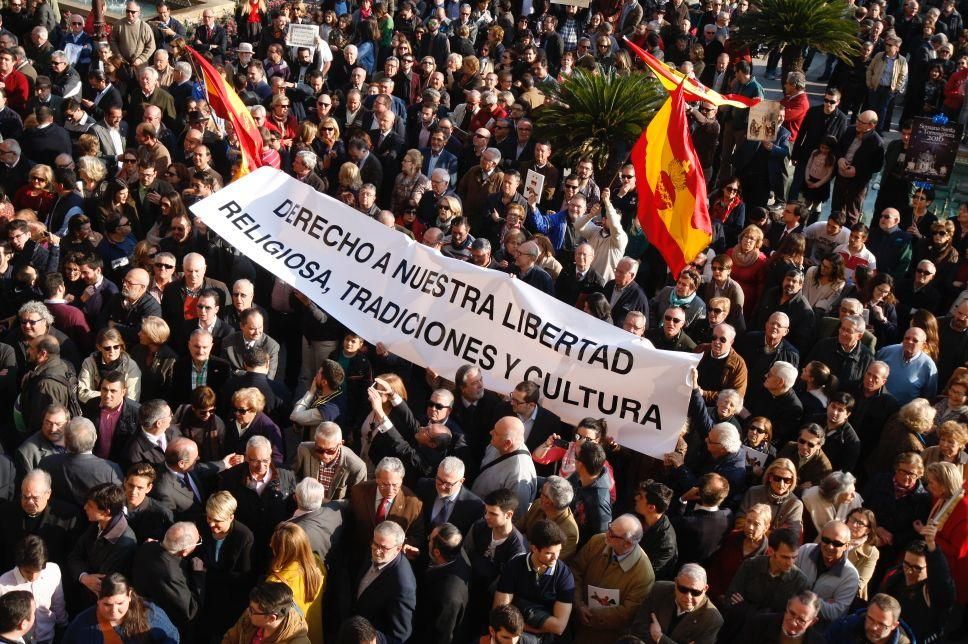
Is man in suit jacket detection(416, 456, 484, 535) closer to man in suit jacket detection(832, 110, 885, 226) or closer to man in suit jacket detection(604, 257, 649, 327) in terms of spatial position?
man in suit jacket detection(604, 257, 649, 327)

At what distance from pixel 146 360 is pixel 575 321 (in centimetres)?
308

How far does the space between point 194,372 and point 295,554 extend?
2658 millimetres

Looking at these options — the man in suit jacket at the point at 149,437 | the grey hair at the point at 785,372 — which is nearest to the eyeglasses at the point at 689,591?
the grey hair at the point at 785,372

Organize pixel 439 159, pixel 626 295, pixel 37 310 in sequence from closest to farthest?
pixel 37 310, pixel 626 295, pixel 439 159

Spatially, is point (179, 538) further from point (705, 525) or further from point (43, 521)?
point (705, 525)

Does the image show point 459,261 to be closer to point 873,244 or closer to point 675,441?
point 675,441

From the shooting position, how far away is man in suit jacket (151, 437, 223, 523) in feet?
23.4

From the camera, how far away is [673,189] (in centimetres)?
952

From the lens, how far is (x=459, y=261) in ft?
29.7

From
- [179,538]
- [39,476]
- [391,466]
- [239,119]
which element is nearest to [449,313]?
[391,466]

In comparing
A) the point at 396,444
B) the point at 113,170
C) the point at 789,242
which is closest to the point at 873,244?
the point at 789,242

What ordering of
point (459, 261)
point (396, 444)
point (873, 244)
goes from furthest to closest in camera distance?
point (873, 244)
point (459, 261)
point (396, 444)

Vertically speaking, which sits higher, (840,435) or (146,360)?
(840,435)

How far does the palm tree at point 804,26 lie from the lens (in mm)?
15172
